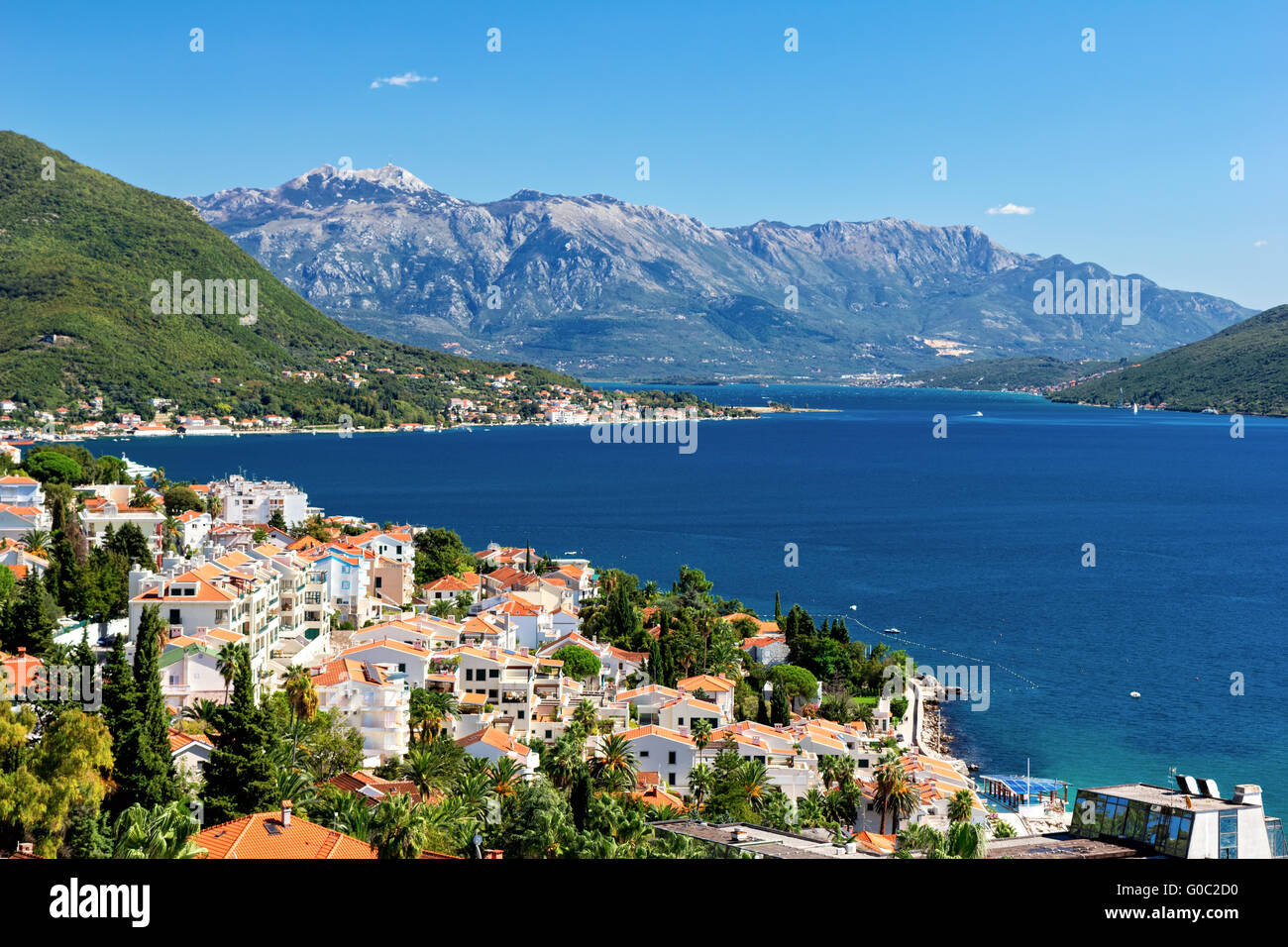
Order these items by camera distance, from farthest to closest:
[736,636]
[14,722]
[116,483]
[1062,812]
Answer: [116,483] → [736,636] → [1062,812] → [14,722]

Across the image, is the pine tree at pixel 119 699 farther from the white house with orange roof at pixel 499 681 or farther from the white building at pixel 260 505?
the white building at pixel 260 505

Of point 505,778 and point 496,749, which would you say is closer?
point 505,778

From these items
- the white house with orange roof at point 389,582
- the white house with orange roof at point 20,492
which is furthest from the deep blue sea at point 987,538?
the white house with orange roof at point 20,492

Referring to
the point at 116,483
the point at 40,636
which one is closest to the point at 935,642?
the point at 40,636

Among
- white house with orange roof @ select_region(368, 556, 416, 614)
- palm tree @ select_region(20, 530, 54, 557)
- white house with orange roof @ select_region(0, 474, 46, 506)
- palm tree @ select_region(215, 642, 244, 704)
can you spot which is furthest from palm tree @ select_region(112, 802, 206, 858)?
white house with orange roof @ select_region(0, 474, 46, 506)

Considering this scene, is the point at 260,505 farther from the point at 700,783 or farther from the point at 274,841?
the point at 274,841

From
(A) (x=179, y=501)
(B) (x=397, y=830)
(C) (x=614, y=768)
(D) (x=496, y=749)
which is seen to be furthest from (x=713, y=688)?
(A) (x=179, y=501)
